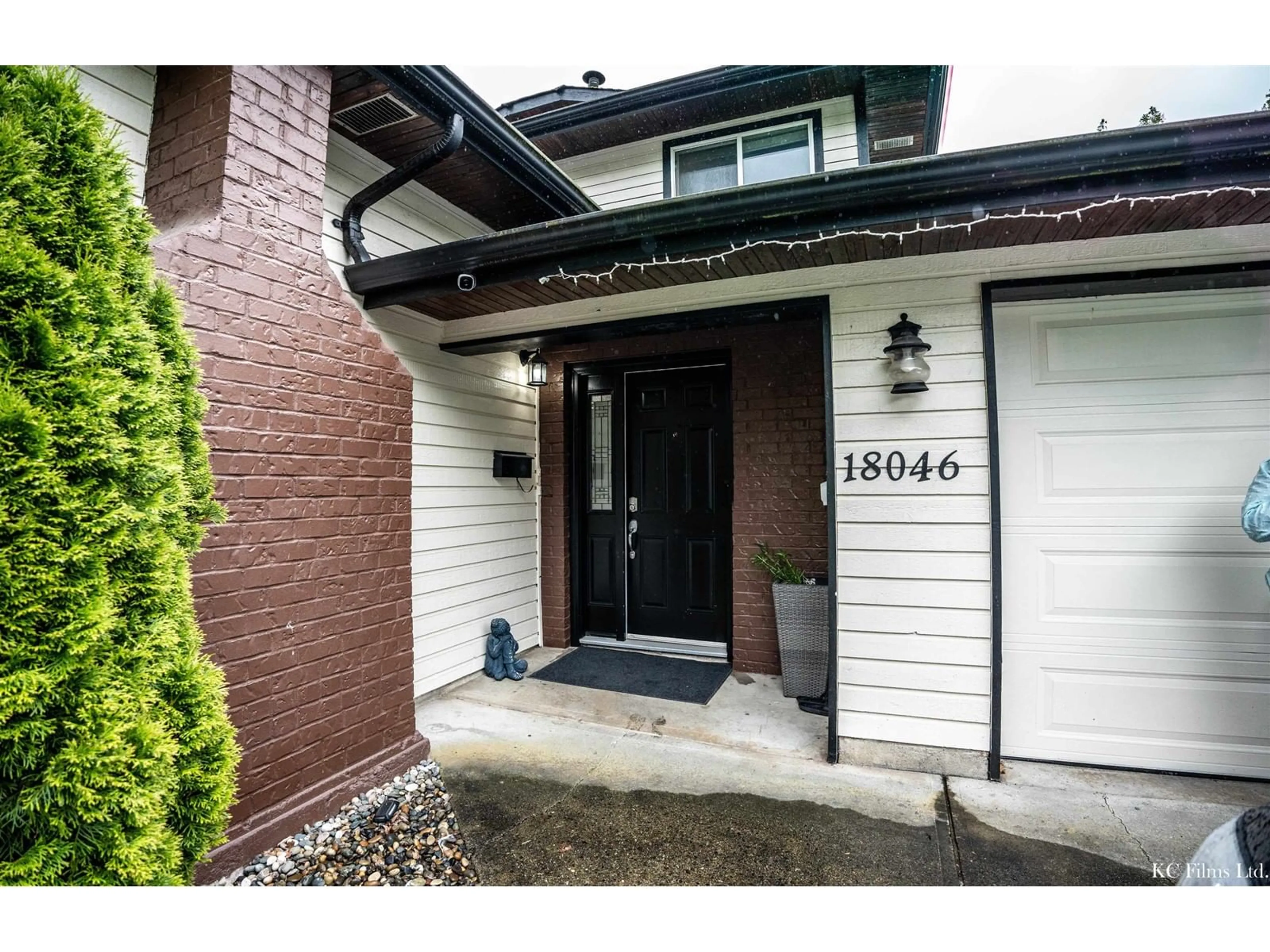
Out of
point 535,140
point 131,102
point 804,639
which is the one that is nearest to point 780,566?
point 804,639

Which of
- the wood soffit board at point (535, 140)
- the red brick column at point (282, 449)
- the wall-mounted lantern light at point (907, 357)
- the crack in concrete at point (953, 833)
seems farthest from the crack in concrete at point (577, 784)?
the wood soffit board at point (535, 140)

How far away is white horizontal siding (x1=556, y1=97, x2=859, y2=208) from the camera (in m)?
4.39

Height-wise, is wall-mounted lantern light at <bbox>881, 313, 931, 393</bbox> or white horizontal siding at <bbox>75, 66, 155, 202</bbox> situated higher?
white horizontal siding at <bbox>75, 66, 155, 202</bbox>

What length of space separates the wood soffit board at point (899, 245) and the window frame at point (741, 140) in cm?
190

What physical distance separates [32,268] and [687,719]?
10.7 ft

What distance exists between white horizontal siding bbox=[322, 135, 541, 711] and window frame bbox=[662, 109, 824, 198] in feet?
6.39

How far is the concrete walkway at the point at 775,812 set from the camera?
6.25ft

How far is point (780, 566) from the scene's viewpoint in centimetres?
381

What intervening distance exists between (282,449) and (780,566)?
10.3 feet

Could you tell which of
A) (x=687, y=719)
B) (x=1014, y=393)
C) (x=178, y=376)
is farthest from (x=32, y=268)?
(x=1014, y=393)

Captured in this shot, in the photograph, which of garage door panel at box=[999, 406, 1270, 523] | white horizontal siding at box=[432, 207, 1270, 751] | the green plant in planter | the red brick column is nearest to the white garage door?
garage door panel at box=[999, 406, 1270, 523]

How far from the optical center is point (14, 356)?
110 centimetres

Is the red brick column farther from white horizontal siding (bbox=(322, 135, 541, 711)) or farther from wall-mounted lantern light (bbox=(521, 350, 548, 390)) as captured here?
wall-mounted lantern light (bbox=(521, 350, 548, 390))

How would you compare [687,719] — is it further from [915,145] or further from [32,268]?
[915,145]
